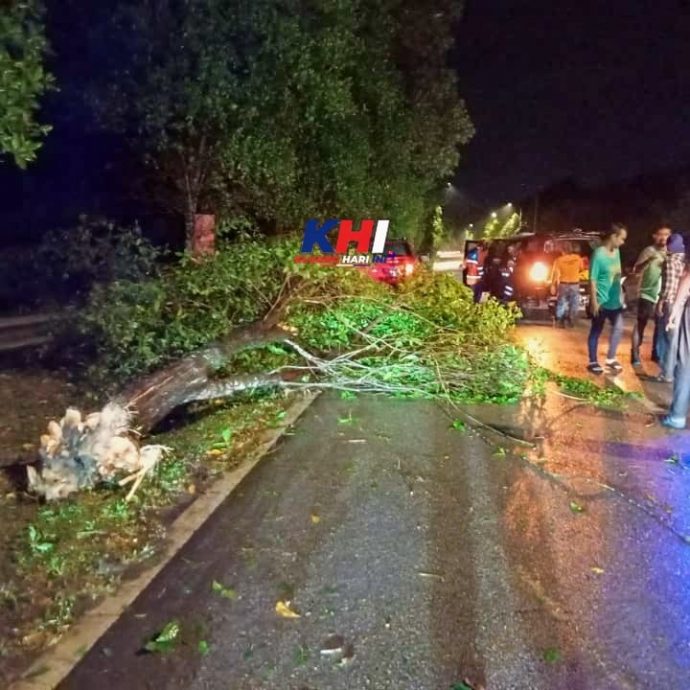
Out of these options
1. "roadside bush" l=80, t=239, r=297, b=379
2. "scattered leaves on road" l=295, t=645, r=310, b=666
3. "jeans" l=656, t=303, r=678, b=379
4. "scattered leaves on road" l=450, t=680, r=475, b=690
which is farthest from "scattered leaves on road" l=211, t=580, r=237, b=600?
"jeans" l=656, t=303, r=678, b=379

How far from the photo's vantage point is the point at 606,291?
10219mm

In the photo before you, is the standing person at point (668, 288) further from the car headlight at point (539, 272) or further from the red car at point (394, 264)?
the car headlight at point (539, 272)

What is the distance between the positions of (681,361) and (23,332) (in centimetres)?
989

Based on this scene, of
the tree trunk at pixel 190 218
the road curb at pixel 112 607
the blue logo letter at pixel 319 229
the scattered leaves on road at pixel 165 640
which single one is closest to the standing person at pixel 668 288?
the blue logo letter at pixel 319 229

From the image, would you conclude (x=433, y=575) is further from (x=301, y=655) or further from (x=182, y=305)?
(x=182, y=305)

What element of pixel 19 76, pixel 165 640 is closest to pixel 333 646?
pixel 165 640

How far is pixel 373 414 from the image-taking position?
8336 mm

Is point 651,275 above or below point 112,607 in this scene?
above

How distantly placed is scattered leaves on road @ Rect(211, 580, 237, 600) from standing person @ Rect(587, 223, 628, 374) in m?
7.07

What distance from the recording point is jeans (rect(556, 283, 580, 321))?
1495 centimetres

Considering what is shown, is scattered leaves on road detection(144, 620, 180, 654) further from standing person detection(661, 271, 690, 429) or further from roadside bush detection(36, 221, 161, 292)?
standing person detection(661, 271, 690, 429)

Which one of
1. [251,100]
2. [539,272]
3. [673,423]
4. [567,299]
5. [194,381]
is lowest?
[673,423]

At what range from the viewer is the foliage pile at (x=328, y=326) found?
811 cm

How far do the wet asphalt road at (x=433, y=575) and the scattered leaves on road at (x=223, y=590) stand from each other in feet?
0.11
